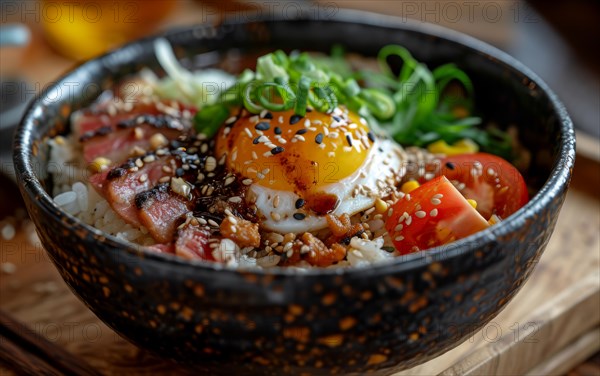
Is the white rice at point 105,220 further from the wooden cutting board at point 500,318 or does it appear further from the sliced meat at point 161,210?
the wooden cutting board at point 500,318

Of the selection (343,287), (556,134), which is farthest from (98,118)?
(556,134)

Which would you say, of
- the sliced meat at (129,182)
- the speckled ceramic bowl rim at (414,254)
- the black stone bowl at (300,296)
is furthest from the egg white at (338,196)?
the black stone bowl at (300,296)

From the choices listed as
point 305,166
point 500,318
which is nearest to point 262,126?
point 305,166

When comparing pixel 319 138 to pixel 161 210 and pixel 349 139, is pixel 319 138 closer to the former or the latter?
pixel 349 139

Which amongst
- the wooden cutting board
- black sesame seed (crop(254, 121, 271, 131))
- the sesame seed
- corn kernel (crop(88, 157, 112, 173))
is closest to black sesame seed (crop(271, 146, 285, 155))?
black sesame seed (crop(254, 121, 271, 131))

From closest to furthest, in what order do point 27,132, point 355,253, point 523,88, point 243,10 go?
point 355,253 < point 27,132 < point 523,88 < point 243,10

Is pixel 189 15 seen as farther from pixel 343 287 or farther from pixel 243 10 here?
pixel 343 287
